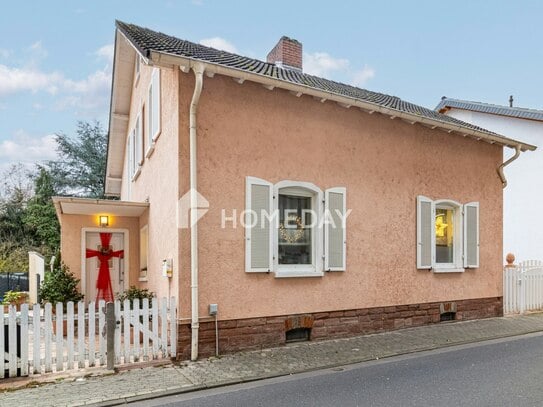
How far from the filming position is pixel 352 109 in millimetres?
9328

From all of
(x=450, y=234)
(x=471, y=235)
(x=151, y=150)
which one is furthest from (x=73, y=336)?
(x=471, y=235)

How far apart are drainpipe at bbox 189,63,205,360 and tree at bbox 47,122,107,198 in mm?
29477

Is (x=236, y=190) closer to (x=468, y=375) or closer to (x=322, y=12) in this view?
(x=468, y=375)

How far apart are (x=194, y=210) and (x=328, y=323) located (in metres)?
3.57

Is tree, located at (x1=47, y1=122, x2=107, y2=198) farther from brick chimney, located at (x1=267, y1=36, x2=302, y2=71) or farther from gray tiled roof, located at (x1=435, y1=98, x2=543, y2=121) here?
gray tiled roof, located at (x1=435, y1=98, x2=543, y2=121)

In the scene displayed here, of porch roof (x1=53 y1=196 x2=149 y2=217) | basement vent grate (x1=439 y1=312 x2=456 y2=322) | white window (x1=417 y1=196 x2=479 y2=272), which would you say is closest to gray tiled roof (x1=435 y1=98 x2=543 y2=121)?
white window (x1=417 y1=196 x2=479 y2=272)

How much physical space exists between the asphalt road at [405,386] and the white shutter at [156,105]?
5.38 meters

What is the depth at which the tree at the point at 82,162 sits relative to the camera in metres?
34.2

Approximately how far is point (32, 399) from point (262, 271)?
3921mm

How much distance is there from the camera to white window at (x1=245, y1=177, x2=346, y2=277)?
794 centimetres

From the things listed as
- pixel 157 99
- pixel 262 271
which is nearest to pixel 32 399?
pixel 262 271

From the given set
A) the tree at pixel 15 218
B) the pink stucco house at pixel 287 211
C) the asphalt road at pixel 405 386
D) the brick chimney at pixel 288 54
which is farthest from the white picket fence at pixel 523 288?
the tree at pixel 15 218

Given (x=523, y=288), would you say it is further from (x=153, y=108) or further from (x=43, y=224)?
(x=43, y=224)

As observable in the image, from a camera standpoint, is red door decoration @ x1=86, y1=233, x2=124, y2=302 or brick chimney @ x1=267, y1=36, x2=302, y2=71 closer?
red door decoration @ x1=86, y1=233, x2=124, y2=302
